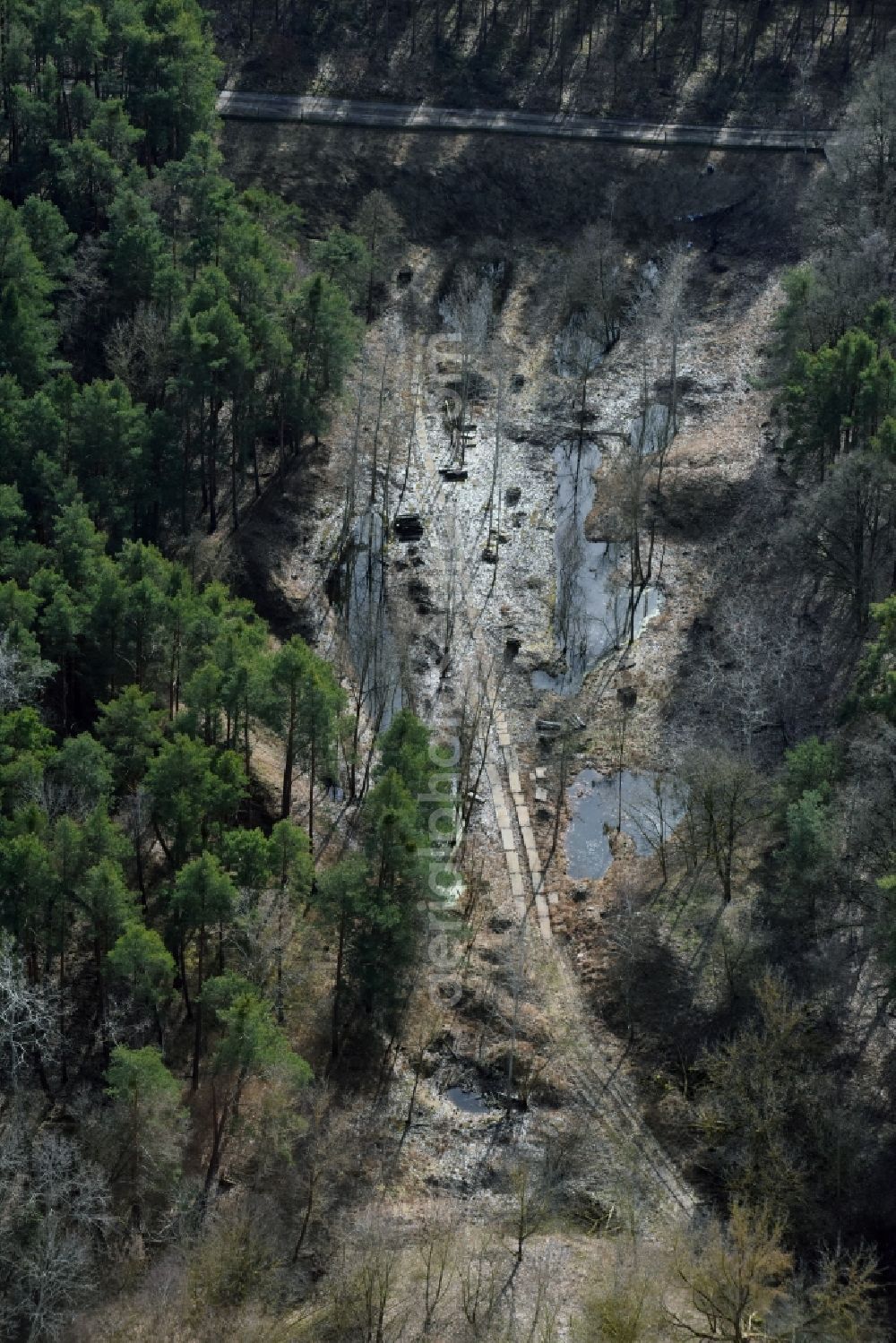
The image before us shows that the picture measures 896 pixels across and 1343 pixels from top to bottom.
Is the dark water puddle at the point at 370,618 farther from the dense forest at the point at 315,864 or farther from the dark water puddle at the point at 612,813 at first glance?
the dark water puddle at the point at 612,813

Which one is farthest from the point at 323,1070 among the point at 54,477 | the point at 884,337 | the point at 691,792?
the point at 884,337

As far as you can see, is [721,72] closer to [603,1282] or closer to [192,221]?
[192,221]

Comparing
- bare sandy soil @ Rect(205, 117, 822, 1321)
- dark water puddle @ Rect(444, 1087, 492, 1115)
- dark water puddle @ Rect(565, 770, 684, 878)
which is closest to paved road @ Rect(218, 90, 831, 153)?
bare sandy soil @ Rect(205, 117, 822, 1321)

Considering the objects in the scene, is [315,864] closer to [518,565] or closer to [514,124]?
[518,565]

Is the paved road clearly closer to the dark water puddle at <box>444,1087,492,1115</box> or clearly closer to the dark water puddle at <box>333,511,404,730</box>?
the dark water puddle at <box>333,511,404,730</box>

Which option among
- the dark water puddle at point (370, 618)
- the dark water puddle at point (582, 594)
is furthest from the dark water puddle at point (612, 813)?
the dark water puddle at point (370, 618)
